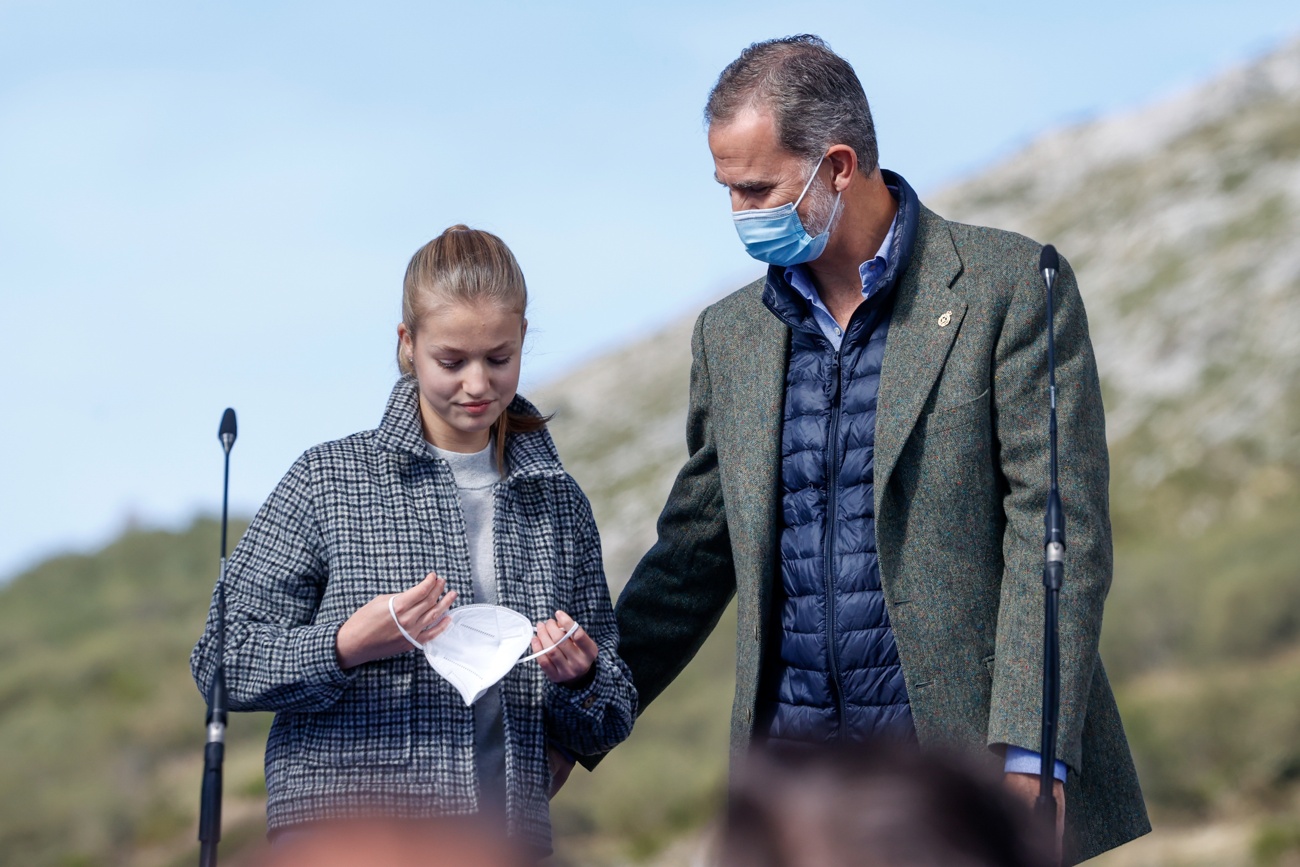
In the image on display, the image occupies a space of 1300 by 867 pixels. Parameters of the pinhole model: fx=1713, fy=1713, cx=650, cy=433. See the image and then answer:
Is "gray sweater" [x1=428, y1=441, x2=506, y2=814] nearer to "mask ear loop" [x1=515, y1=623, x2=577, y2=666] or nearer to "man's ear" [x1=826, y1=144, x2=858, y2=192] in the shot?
"mask ear loop" [x1=515, y1=623, x2=577, y2=666]

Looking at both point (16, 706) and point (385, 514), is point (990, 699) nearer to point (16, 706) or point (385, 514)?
point (385, 514)

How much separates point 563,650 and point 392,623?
370mm

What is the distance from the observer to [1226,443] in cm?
2353

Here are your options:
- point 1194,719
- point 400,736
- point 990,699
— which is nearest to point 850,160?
point 990,699

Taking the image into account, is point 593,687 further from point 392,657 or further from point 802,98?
point 802,98

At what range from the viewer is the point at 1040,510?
141 inches

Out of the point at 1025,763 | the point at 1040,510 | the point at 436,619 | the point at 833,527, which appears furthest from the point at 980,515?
the point at 436,619

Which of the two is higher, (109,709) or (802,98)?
(802,98)

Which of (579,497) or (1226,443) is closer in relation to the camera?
(579,497)

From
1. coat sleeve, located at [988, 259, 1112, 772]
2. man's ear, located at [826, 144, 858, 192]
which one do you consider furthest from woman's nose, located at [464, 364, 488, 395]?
coat sleeve, located at [988, 259, 1112, 772]

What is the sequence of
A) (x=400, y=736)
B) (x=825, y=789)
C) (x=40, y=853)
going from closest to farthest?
(x=825, y=789), (x=400, y=736), (x=40, y=853)

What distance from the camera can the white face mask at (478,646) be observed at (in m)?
3.39

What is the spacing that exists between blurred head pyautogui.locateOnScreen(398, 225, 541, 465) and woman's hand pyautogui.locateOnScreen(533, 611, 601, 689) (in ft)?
1.51

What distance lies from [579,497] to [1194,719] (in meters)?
11.6
